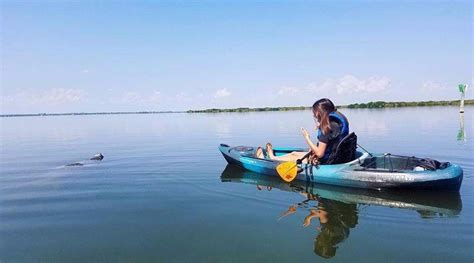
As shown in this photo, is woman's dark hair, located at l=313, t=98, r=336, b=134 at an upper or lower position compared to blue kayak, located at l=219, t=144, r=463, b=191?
upper

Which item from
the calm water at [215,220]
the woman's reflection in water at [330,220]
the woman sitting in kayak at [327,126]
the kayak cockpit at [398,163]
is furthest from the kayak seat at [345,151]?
the woman's reflection in water at [330,220]

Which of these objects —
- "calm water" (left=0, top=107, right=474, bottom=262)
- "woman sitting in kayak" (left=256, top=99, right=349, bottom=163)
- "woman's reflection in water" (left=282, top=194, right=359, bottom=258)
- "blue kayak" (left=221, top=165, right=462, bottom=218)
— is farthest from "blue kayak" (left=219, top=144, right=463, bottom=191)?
"woman's reflection in water" (left=282, top=194, right=359, bottom=258)

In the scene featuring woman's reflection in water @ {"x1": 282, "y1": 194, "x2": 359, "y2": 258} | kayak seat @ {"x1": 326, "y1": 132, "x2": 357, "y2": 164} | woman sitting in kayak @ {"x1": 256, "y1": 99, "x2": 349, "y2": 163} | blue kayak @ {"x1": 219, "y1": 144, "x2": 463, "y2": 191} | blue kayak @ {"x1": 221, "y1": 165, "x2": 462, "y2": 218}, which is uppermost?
woman sitting in kayak @ {"x1": 256, "y1": 99, "x2": 349, "y2": 163}

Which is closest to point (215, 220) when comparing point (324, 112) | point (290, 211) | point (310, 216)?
point (290, 211)

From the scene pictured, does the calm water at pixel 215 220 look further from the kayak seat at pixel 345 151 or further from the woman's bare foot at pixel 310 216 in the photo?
the kayak seat at pixel 345 151

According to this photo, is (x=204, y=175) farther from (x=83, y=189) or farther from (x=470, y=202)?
(x=470, y=202)

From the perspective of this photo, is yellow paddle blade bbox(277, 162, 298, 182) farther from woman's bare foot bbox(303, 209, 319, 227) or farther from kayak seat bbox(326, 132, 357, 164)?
woman's bare foot bbox(303, 209, 319, 227)

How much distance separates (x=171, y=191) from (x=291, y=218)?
3.22 meters

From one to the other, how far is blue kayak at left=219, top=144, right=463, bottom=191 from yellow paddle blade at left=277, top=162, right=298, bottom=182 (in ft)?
0.44

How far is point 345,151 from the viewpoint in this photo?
9.05 m

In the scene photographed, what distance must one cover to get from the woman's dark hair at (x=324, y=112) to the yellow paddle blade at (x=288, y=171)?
1333mm

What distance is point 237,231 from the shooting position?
19.9ft

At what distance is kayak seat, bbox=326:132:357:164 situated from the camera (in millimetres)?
8844

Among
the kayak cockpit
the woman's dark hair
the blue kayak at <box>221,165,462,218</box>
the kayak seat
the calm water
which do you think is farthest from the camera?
the kayak seat
